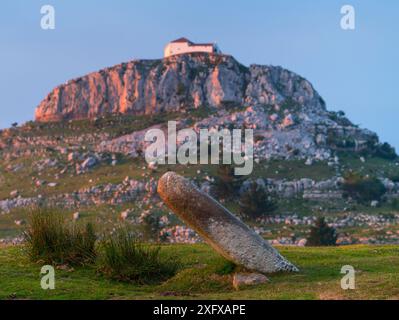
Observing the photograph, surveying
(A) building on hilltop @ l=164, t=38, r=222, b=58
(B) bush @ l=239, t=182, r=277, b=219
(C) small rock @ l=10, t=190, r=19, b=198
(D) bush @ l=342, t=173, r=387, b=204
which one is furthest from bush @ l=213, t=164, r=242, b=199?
(A) building on hilltop @ l=164, t=38, r=222, b=58

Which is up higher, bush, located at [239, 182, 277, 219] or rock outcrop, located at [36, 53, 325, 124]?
rock outcrop, located at [36, 53, 325, 124]

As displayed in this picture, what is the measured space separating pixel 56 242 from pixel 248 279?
6.06m

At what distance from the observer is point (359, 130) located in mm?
113438

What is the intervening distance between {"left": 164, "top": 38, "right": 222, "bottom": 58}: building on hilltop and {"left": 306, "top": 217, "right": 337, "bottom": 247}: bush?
88.5 m

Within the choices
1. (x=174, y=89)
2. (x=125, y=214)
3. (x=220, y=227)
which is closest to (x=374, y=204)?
(x=125, y=214)

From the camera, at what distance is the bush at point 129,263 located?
1733 centimetres

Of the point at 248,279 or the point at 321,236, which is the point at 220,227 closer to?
the point at 248,279

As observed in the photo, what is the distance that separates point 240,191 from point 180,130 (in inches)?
1282

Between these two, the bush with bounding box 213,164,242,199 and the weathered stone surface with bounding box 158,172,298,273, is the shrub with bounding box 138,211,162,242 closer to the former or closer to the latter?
the bush with bounding box 213,164,242,199

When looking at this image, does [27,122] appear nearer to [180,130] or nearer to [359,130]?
[180,130]

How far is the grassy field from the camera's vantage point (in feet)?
46.8

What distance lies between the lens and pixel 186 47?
142750 mm
